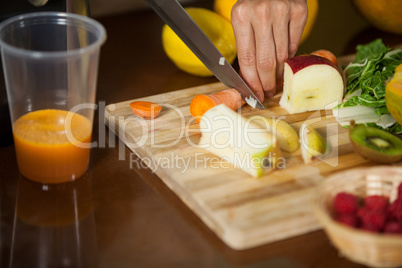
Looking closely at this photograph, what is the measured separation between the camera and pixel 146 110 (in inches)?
67.4

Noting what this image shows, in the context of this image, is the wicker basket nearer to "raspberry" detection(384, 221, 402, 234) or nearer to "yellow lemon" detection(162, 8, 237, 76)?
"raspberry" detection(384, 221, 402, 234)

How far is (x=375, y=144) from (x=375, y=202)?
1.10 feet

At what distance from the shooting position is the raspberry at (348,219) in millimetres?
1170

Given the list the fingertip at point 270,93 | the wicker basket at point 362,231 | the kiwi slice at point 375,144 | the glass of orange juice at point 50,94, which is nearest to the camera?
the wicker basket at point 362,231

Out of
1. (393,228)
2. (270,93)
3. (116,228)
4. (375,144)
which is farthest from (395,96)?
(116,228)

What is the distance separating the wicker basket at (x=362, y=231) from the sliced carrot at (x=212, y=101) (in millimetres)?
534

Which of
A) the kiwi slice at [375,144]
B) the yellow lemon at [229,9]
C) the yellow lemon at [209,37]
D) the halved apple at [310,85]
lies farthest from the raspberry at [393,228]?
the yellow lemon at [229,9]

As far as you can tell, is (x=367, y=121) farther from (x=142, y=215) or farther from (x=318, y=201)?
(x=142, y=215)

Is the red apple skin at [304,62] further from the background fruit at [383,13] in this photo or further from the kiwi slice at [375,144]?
the background fruit at [383,13]

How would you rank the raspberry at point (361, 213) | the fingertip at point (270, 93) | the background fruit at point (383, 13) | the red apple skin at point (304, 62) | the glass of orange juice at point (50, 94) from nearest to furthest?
1. the raspberry at point (361, 213)
2. the glass of orange juice at point (50, 94)
3. the red apple skin at point (304, 62)
4. the fingertip at point (270, 93)
5. the background fruit at point (383, 13)

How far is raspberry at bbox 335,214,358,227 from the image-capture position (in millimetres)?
1170

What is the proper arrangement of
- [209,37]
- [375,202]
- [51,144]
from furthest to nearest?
[209,37]
[51,144]
[375,202]

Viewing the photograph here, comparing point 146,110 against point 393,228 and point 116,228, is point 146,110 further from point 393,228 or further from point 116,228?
point 393,228

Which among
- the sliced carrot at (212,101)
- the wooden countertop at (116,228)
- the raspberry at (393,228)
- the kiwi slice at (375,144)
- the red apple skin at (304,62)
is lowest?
the wooden countertop at (116,228)
